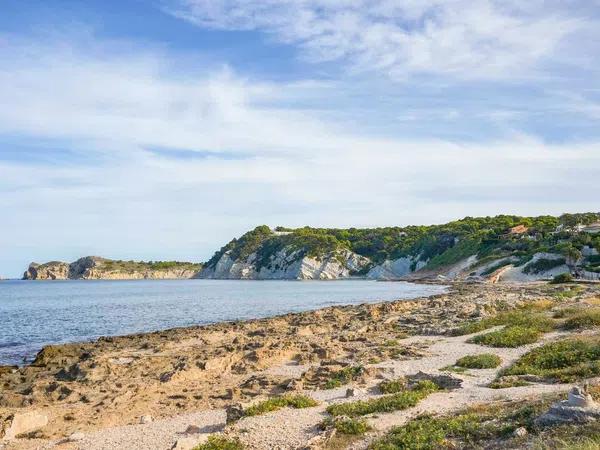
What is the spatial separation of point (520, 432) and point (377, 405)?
16.3 ft

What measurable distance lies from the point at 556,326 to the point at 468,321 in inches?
277

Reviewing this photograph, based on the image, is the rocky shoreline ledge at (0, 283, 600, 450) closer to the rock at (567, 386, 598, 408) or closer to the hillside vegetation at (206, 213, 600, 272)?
the rock at (567, 386, 598, 408)

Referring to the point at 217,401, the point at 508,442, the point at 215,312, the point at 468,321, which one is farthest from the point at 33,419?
the point at 215,312

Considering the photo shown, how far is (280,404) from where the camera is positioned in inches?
643

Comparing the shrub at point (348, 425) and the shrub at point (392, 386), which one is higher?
the shrub at point (348, 425)

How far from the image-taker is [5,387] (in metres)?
23.5

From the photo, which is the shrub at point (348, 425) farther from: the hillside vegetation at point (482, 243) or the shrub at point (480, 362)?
the hillside vegetation at point (482, 243)

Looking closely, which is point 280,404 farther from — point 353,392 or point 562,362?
point 562,362

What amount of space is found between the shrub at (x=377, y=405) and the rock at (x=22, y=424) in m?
8.80

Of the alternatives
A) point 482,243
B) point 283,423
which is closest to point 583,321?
point 283,423

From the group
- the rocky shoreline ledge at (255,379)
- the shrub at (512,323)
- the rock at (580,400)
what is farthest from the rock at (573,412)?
the shrub at (512,323)

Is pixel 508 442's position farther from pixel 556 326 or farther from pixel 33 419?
pixel 556 326

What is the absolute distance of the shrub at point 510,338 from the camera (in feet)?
85.7

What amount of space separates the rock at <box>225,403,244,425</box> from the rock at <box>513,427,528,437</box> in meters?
7.41
